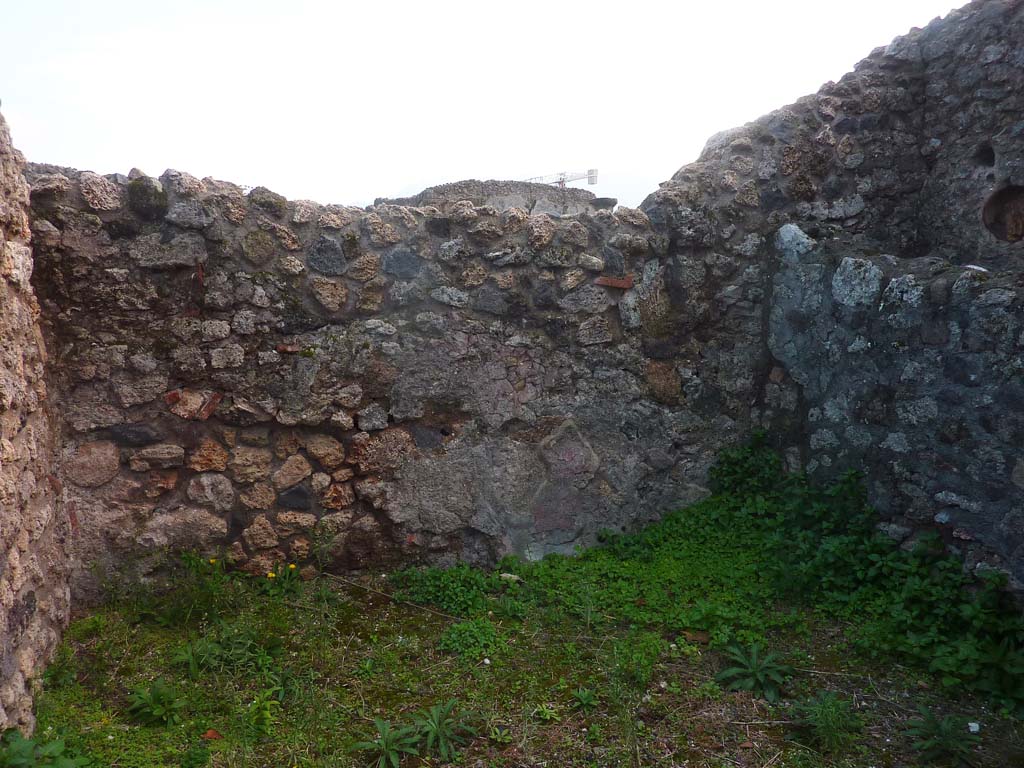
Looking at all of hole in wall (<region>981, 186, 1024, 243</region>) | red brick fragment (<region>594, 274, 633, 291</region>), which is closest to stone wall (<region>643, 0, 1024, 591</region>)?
hole in wall (<region>981, 186, 1024, 243</region>)

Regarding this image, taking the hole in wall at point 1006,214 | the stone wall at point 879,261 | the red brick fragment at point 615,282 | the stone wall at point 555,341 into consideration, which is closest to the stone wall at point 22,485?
the stone wall at point 555,341

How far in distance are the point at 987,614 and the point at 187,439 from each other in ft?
10.9

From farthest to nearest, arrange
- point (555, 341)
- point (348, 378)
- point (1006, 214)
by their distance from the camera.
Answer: point (1006, 214) < point (555, 341) < point (348, 378)

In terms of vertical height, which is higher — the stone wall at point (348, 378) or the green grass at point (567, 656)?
the stone wall at point (348, 378)

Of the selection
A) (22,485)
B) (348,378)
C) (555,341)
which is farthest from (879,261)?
(22,485)

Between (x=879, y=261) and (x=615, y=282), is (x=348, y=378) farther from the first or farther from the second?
(x=879, y=261)

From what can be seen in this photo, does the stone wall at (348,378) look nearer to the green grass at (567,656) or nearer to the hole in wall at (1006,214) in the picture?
the green grass at (567,656)

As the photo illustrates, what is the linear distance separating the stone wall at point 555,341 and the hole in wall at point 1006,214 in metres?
0.01

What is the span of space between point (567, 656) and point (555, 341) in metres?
1.54

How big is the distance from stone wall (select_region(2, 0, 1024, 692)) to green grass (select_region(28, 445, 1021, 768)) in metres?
0.24

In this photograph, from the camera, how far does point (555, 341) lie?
380 cm

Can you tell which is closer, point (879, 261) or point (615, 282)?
point (879, 261)

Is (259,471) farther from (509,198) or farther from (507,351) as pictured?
(509,198)

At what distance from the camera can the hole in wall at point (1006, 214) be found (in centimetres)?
392
